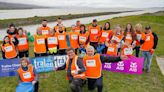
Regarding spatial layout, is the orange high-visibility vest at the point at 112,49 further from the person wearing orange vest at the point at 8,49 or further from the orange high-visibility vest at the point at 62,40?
the person wearing orange vest at the point at 8,49

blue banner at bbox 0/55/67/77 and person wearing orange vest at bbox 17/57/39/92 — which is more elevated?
person wearing orange vest at bbox 17/57/39/92

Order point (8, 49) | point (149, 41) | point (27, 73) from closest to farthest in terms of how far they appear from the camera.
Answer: point (27, 73) < point (8, 49) < point (149, 41)

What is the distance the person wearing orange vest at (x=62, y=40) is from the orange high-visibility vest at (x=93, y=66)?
374 centimetres

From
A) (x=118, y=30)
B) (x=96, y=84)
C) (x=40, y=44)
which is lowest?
(x=96, y=84)

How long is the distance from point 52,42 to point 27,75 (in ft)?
12.1

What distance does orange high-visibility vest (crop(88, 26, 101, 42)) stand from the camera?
14.0m

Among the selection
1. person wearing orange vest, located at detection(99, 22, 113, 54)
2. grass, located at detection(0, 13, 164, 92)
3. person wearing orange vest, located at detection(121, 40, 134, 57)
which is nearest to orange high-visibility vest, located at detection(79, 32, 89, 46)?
person wearing orange vest, located at detection(99, 22, 113, 54)

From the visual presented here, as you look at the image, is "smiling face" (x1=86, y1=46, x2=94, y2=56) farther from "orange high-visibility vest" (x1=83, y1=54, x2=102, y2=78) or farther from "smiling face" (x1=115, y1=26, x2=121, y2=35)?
"smiling face" (x1=115, y1=26, x2=121, y2=35)

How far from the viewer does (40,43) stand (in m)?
12.5

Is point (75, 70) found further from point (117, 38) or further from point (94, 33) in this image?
point (94, 33)

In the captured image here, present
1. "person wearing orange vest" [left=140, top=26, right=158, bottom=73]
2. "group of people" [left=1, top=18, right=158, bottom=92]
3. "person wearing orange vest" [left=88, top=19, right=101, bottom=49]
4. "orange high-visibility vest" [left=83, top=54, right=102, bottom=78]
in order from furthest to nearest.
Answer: "person wearing orange vest" [left=88, top=19, right=101, bottom=49] → "person wearing orange vest" [left=140, top=26, right=158, bottom=73] → "group of people" [left=1, top=18, right=158, bottom=92] → "orange high-visibility vest" [left=83, top=54, right=102, bottom=78]

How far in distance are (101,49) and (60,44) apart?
1.99 meters

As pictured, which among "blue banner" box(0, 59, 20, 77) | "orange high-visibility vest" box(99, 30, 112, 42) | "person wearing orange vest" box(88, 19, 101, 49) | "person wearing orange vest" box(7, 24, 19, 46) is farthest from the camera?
"person wearing orange vest" box(88, 19, 101, 49)

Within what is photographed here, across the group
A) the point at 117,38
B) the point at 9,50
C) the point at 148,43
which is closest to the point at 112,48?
the point at 117,38
